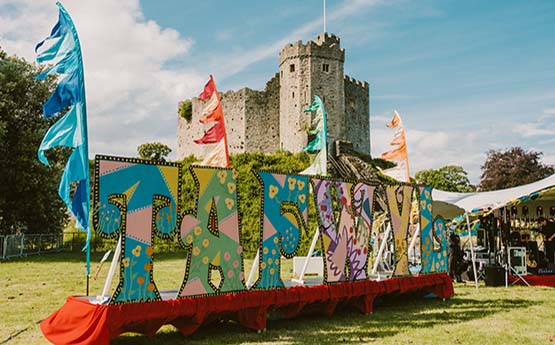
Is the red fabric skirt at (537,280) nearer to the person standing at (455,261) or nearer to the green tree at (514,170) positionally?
the person standing at (455,261)

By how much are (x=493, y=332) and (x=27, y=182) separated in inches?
893

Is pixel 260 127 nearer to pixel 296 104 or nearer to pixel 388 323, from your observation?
pixel 296 104

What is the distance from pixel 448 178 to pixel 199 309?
245 ft

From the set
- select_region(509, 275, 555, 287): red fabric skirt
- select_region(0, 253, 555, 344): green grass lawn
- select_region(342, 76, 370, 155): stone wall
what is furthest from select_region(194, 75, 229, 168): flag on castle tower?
select_region(342, 76, 370, 155): stone wall

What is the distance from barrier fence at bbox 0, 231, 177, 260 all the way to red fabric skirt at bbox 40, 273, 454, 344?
13.7 m

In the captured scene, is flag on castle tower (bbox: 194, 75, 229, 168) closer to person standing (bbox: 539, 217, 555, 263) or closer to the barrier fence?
the barrier fence

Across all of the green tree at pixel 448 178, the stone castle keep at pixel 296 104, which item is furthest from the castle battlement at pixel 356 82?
the green tree at pixel 448 178

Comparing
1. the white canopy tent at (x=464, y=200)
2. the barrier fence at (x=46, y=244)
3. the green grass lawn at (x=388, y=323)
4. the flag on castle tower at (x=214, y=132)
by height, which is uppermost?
the flag on castle tower at (x=214, y=132)

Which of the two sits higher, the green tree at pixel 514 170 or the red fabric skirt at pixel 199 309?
the green tree at pixel 514 170

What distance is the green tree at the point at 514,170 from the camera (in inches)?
1606

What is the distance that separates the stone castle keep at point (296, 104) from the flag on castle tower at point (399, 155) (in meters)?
25.3

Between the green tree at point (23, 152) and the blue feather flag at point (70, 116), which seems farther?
the green tree at point (23, 152)

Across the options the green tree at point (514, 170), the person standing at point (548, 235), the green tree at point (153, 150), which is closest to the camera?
the person standing at point (548, 235)

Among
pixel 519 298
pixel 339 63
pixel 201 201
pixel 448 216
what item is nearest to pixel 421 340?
pixel 201 201
